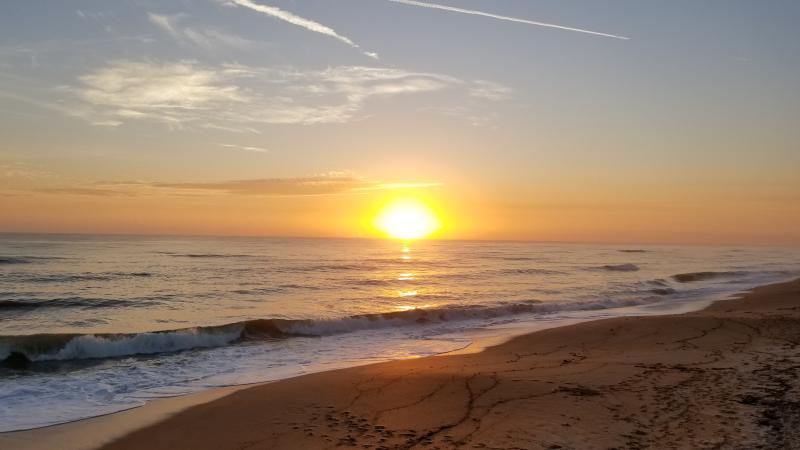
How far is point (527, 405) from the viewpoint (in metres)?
7.88

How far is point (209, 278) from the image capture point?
33312 millimetres

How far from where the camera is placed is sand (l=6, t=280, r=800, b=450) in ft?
21.3

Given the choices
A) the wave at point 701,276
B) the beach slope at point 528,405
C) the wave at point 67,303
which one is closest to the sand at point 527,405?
the beach slope at point 528,405

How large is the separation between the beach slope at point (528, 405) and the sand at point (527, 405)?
0.02 meters

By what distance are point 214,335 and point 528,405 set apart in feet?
35.8

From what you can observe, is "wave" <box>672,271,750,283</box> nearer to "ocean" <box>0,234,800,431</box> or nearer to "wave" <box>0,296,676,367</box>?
"ocean" <box>0,234,800,431</box>

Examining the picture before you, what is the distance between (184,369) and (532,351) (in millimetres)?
8016

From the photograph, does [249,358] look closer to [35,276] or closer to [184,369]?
[184,369]

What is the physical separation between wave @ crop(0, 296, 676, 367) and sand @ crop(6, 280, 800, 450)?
6.17 m

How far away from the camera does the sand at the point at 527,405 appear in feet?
21.3

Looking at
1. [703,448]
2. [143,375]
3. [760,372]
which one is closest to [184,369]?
[143,375]

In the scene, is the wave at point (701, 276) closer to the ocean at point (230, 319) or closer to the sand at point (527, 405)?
the ocean at point (230, 319)

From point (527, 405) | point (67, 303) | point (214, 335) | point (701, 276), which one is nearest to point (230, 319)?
point (214, 335)

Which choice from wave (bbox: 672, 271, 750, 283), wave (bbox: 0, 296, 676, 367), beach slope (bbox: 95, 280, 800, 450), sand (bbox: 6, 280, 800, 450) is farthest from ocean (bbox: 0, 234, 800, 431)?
sand (bbox: 6, 280, 800, 450)
